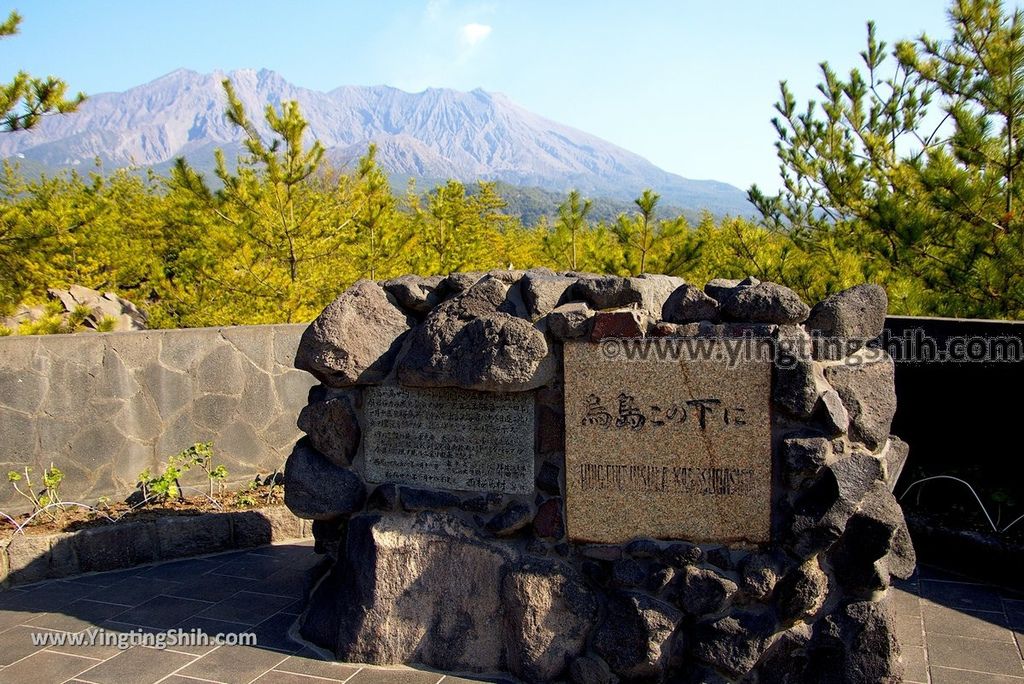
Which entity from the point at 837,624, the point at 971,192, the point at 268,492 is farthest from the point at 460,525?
the point at 971,192

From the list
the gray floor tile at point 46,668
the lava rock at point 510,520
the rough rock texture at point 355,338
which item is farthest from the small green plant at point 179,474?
the lava rock at point 510,520

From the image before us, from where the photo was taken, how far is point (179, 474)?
6.34 metres

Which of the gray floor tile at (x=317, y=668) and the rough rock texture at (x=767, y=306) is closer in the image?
the rough rock texture at (x=767, y=306)

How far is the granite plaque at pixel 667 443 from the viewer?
3.73 metres

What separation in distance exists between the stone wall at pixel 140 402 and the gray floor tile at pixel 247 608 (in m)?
1.87

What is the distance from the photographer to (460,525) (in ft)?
13.8

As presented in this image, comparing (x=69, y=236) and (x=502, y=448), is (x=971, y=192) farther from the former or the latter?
(x=69, y=236)

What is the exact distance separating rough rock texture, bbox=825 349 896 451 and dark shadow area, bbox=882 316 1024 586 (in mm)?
2107

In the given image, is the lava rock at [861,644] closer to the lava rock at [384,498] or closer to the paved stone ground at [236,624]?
the paved stone ground at [236,624]

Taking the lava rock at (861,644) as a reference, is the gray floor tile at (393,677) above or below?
below

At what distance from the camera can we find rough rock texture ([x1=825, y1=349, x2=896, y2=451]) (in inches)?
147

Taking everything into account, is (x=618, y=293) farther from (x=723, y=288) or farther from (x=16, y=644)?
(x=16, y=644)

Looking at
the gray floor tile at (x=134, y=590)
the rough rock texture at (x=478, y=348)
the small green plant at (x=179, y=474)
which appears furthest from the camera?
the small green plant at (x=179, y=474)

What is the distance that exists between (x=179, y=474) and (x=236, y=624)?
1954 millimetres
